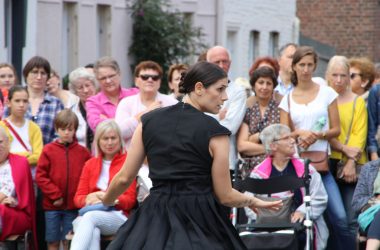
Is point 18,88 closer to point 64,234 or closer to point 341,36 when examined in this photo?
point 64,234

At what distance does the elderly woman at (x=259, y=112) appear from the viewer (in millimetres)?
14039

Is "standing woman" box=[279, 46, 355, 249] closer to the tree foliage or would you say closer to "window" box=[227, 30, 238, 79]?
the tree foliage

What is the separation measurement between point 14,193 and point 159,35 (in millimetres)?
15571

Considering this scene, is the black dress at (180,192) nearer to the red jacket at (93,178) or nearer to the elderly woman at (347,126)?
the red jacket at (93,178)

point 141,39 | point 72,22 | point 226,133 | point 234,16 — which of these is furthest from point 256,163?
point 234,16

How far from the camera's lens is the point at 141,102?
14211 mm

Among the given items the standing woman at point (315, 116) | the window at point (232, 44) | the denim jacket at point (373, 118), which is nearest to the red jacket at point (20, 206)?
the standing woman at point (315, 116)

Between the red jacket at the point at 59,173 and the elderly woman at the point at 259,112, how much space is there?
172 centimetres

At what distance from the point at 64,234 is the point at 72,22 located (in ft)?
44.3

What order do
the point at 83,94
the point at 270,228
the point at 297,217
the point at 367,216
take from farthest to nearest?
the point at 83,94, the point at 297,217, the point at 270,228, the point at 367,216

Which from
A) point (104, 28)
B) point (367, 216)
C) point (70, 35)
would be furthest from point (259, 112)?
point (104, 28)

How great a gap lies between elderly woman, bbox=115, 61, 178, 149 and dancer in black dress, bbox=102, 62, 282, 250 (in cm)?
478

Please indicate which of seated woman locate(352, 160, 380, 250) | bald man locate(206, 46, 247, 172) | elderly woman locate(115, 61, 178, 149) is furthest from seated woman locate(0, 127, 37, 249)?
seated woman locate(352, 160, 380, 250)

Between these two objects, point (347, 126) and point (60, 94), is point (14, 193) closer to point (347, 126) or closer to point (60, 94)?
point (60, 94)
